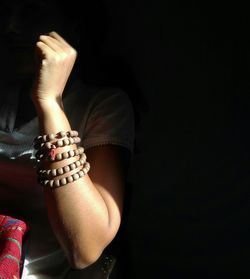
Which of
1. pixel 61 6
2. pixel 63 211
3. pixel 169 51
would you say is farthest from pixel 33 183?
pixel 169 51

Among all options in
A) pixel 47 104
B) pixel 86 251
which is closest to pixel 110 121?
pixel 47 104

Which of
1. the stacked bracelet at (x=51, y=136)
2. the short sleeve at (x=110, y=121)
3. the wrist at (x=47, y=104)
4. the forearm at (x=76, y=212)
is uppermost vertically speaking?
the wrist at (x=47, y=104)

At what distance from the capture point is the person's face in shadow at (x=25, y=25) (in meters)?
0.88

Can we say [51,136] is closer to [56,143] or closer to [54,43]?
[56,143]

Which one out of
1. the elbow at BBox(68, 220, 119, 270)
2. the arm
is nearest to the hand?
the arm

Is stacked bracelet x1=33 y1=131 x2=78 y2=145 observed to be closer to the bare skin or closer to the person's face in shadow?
the bare skin

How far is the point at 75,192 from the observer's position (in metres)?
0.71

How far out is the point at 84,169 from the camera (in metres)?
0.73

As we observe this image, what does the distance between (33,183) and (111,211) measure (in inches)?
7.9

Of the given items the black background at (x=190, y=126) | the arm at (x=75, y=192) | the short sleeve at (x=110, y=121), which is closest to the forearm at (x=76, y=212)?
the arm at (x=75, y=192)

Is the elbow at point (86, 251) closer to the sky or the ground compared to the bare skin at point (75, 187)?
closer to the ground

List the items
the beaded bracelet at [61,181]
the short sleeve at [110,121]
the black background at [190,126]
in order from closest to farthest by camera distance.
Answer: the beaded bracelet at [61,181] → the short sleeve at [110,121] → the black background at [190,126]

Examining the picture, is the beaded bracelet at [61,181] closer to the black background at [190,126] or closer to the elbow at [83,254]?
the elbow at [83,254]

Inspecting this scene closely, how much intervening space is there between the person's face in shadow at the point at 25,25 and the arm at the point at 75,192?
0.10m
